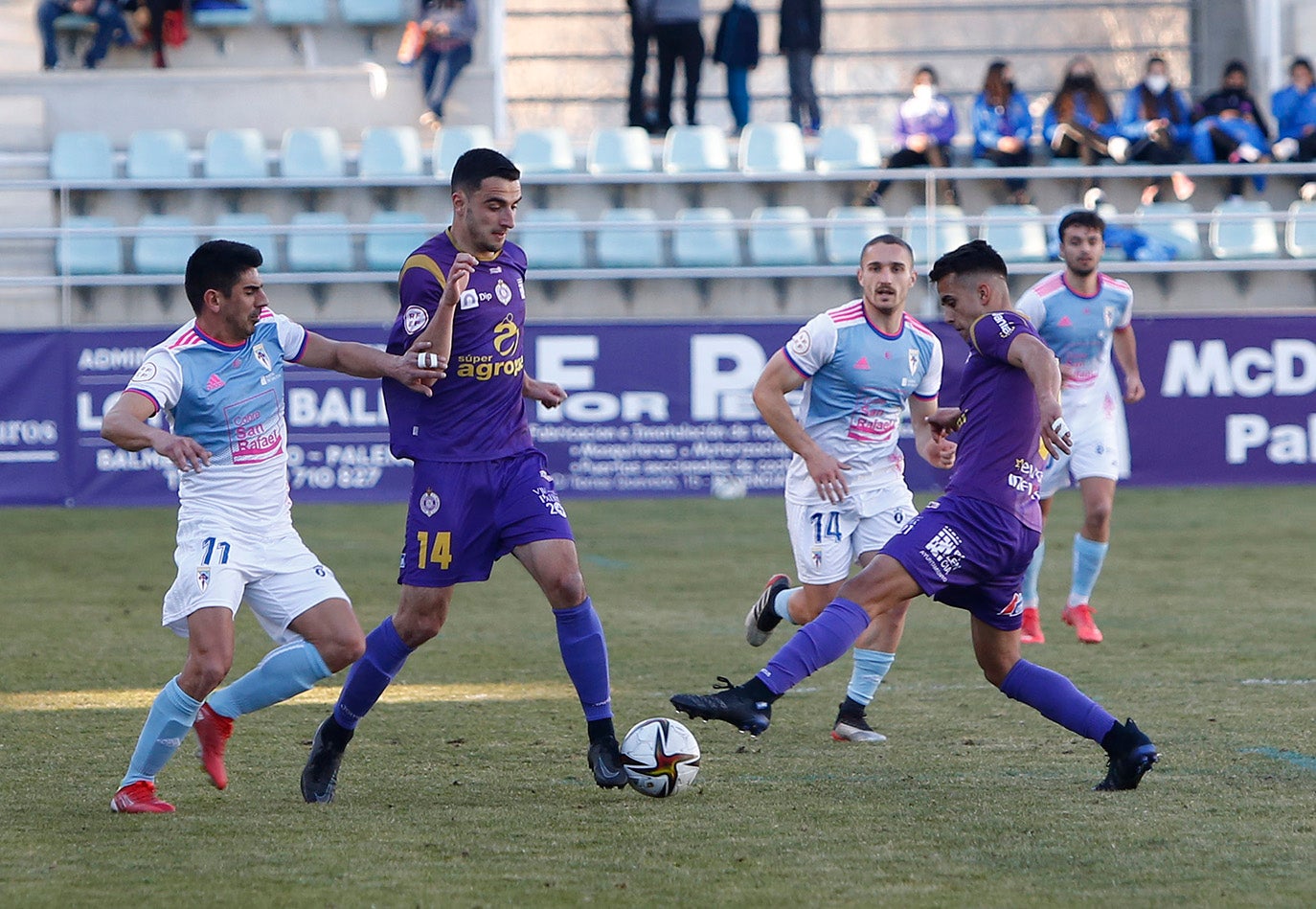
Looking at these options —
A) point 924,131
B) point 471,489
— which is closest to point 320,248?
point 924,131

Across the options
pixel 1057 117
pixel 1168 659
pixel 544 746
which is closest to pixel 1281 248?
pixel 1057 117

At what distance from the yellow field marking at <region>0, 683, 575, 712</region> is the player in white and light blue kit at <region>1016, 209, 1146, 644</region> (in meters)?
2.84

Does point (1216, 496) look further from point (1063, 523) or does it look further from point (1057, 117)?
point (1057, 117)

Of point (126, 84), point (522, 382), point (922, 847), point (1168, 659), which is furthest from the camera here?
point (126, 84)

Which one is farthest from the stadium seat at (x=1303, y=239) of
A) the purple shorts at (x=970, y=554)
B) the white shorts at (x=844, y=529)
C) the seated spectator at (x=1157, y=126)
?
the purple shorts at (x=970, y=554)

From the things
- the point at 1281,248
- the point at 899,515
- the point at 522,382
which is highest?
the point at 1281,248

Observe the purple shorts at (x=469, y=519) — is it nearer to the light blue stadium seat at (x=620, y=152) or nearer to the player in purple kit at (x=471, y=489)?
the player in purple kit at (x=471, y=489)

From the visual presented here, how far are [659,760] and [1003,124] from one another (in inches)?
544

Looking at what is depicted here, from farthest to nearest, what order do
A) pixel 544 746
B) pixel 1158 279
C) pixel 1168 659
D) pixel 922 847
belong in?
pixel 1158 279
pixel 1168 659
pixel 544 746
pixel 922 847

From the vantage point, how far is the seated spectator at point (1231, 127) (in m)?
17.6

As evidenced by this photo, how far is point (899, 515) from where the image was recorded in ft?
23.0

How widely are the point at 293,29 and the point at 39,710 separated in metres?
15.4

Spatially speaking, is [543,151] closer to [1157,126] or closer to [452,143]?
[452,143]

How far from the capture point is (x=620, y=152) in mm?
18406
